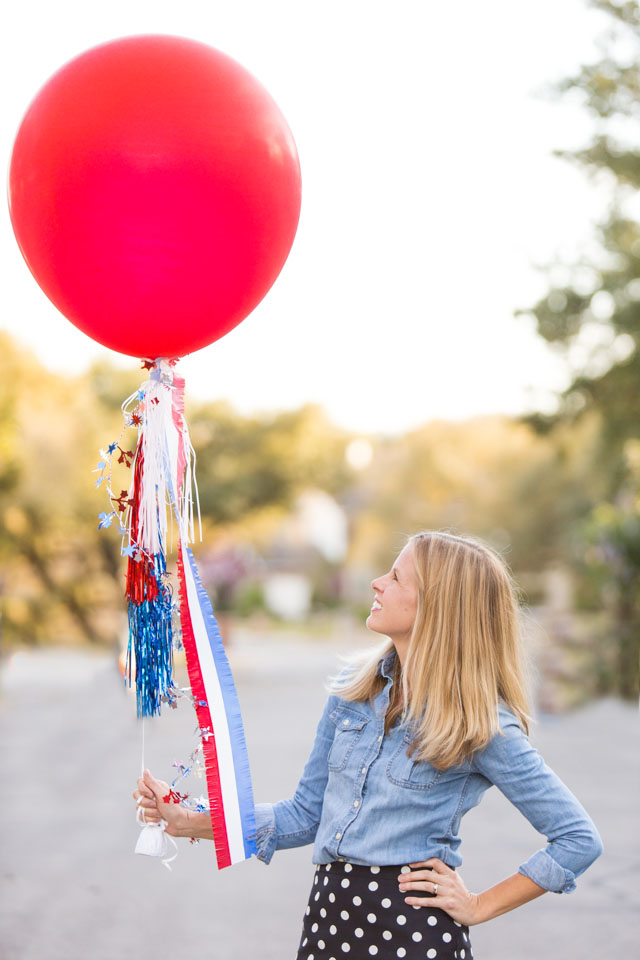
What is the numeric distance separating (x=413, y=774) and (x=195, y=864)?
3167 millimetres

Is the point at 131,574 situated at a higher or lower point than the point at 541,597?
lower

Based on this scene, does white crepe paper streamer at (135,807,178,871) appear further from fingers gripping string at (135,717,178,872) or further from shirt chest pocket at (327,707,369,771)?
shirt chest pocket at (327,707,369,771)

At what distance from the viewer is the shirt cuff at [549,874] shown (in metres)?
1.71

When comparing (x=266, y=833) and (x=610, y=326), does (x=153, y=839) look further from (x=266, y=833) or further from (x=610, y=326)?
(x=610, y=326)

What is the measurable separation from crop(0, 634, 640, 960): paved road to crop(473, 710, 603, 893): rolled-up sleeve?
2.00m

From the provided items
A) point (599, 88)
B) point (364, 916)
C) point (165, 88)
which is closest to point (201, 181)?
point (165, 88)

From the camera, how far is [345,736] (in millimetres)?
1874

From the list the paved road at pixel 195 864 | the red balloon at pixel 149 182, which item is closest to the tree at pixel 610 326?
the paved road at pixel 195 864

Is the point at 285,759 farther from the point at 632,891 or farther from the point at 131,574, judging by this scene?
the point at 131,574

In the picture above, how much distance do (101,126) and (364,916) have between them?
1.42 meters

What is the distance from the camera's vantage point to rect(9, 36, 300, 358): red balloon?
1.84 m

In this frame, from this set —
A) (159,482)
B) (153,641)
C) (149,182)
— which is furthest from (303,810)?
(149,182)

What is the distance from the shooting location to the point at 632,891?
4.08 meters

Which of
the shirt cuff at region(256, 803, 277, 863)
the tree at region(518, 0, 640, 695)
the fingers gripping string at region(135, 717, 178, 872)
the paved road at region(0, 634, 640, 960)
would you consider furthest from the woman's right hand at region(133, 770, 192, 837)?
the tree at region(518, 0, 640, 695)
